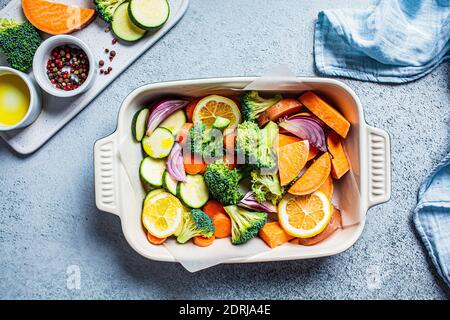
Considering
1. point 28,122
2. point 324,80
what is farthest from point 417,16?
point 28,122

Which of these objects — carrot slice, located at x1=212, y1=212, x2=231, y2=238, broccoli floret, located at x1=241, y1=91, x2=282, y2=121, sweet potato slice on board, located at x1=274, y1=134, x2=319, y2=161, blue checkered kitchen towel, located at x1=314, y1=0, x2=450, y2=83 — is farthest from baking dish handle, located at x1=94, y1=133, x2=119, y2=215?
blue checkered kitchen towel, located at x1=314, y1=0, x2=450, y2=83

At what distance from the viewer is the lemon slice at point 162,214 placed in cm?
162

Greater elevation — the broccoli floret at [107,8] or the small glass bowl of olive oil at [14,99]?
the broccoli floret at [107,8]

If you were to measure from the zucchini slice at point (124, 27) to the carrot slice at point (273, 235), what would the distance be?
877 millimetres

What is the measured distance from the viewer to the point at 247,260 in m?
1.55

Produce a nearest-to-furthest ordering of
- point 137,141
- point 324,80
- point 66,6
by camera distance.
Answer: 1. point 324,80
2. point 137,141
3. point 66,6

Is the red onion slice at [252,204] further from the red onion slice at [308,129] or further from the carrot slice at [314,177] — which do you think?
the red onion slice at [308,129]

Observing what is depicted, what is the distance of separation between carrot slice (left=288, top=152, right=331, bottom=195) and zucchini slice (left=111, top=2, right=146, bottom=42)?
0.83 metres

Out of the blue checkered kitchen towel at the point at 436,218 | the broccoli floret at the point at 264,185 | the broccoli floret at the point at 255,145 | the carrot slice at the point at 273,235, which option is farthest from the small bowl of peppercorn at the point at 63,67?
the blue checkered kitchen towel at the point at 436,218

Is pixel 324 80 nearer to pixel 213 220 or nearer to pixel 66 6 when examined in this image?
pixel 213 220

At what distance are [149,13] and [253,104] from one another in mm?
552

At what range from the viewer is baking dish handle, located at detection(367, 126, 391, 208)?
155cm

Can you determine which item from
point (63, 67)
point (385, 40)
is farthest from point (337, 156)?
point (63, 67)
